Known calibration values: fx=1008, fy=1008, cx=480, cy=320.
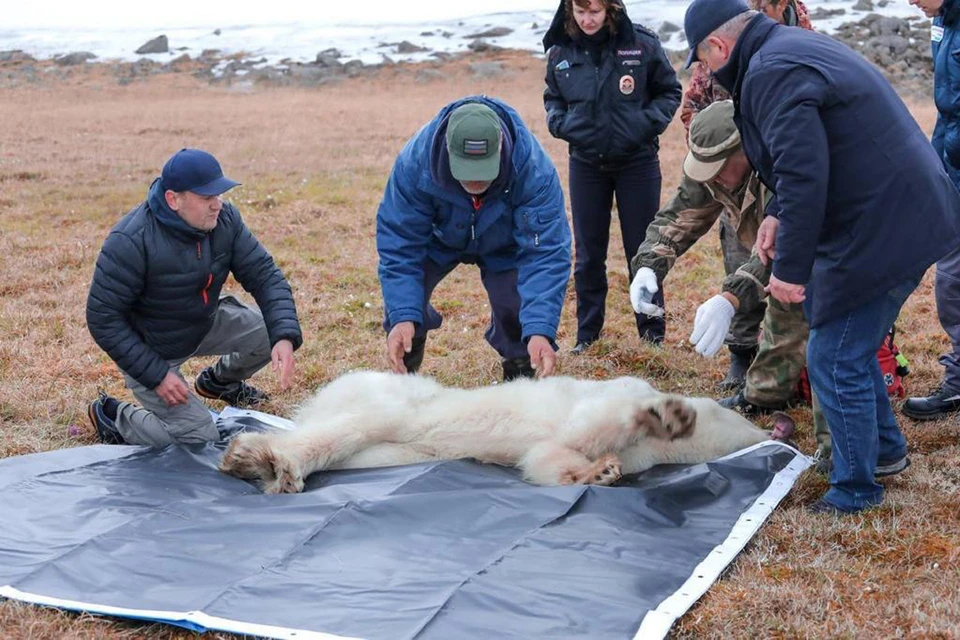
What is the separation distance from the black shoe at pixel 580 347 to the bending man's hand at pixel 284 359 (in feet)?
6.28

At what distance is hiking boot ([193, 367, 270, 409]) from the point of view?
16.3 ft

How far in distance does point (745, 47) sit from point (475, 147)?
1.24 meters

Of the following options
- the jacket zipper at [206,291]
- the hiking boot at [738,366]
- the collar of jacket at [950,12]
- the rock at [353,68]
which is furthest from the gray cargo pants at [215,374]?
the rock at [353,68]

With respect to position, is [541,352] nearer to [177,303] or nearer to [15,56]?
[177,303]

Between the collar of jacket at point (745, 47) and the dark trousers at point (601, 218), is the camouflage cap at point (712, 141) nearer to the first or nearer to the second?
the collar of jacket at point (745, 47)

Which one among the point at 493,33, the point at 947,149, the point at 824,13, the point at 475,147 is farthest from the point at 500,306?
the point at 493,33

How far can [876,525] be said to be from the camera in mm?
3391

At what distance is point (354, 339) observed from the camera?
6.14m

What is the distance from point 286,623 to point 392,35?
→ 139 ft

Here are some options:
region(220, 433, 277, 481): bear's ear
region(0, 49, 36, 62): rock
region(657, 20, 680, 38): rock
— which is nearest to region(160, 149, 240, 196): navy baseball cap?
region(220, 433, 277, 481): bear's ear

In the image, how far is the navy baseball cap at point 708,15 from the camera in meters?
3.18

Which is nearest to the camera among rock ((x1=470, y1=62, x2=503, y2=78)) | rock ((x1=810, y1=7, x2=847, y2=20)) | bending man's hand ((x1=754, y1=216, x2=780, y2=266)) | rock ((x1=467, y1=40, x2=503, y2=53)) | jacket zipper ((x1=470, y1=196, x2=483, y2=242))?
bending man's hand ((x1=754, y1=216, x2=780, y2=266))

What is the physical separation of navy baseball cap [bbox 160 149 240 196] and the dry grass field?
131 cm

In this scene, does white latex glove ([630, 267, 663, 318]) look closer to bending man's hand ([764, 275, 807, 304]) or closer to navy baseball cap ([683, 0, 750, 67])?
bending man's hand ([764, 275, 807, 304])
